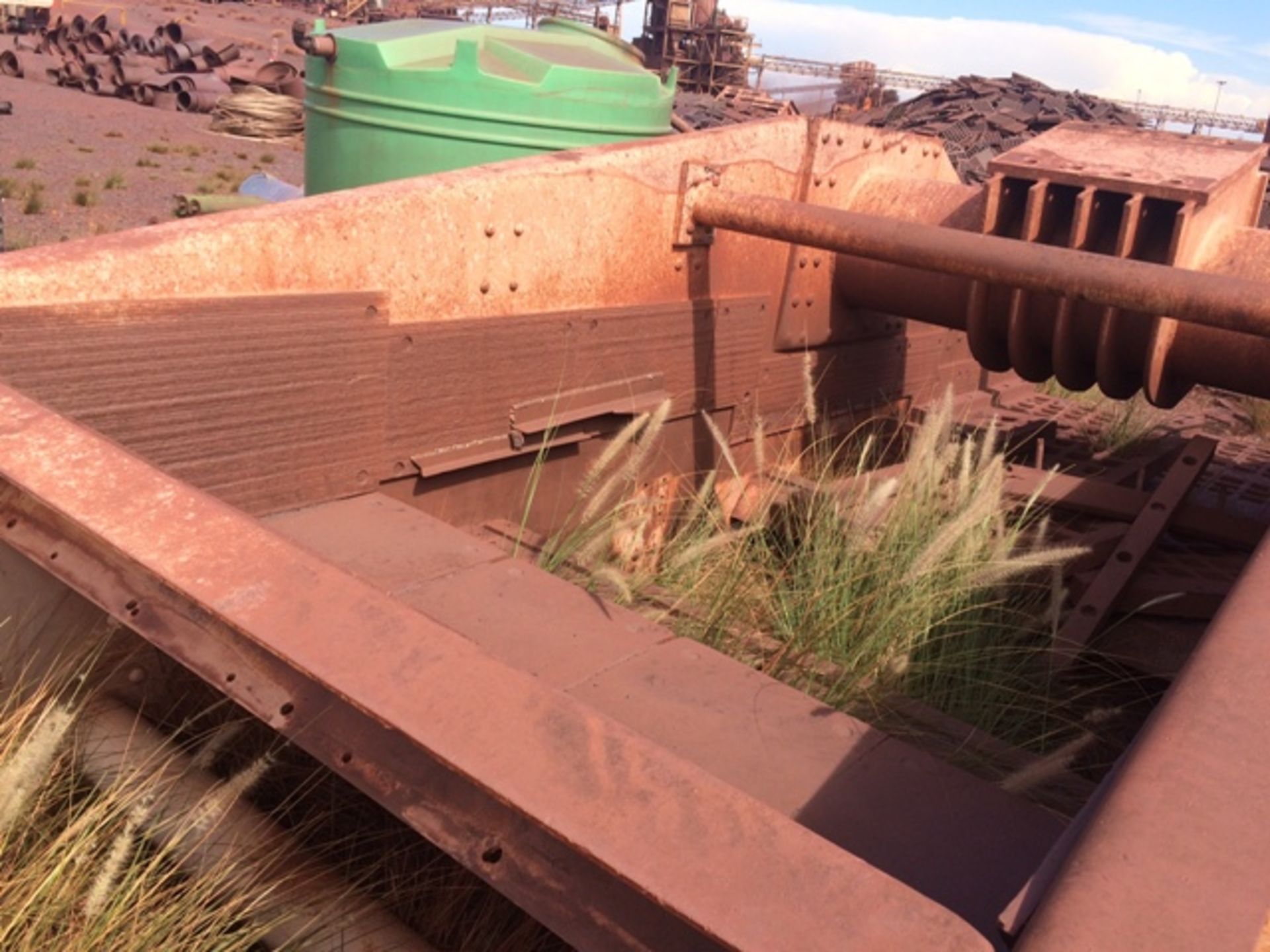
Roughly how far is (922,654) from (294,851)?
1.63 metres

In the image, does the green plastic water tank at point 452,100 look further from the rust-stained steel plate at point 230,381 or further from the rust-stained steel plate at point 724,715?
the rust-stained steel plate at point 724,715

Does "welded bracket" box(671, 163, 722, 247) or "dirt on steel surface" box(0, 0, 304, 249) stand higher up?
"welded bracket" box(671, 163, 722, 247)

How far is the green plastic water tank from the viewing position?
3775 mm

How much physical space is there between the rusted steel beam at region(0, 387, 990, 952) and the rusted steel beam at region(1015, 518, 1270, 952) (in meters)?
0.10

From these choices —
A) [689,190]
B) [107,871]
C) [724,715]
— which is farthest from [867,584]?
[107,871]

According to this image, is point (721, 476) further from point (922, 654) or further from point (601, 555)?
point (922, 654)

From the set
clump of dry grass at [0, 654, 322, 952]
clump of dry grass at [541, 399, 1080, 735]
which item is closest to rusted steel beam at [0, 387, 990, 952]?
clump of dry grass at [0, 654, 322, 952]

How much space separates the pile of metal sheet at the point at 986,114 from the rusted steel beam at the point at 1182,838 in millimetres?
14273

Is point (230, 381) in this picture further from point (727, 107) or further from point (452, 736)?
point (727, 107)

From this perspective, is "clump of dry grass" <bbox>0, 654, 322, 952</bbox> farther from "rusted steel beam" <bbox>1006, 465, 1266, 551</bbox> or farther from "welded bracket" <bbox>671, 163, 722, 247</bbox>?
"rusted steel beam" <bbox>1006, 465, 1266, 551</bbox>

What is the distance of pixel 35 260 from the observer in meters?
2.15

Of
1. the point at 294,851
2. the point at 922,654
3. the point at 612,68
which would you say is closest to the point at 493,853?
the point at 294,851

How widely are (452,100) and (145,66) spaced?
19033mm

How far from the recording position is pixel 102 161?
1315cm
